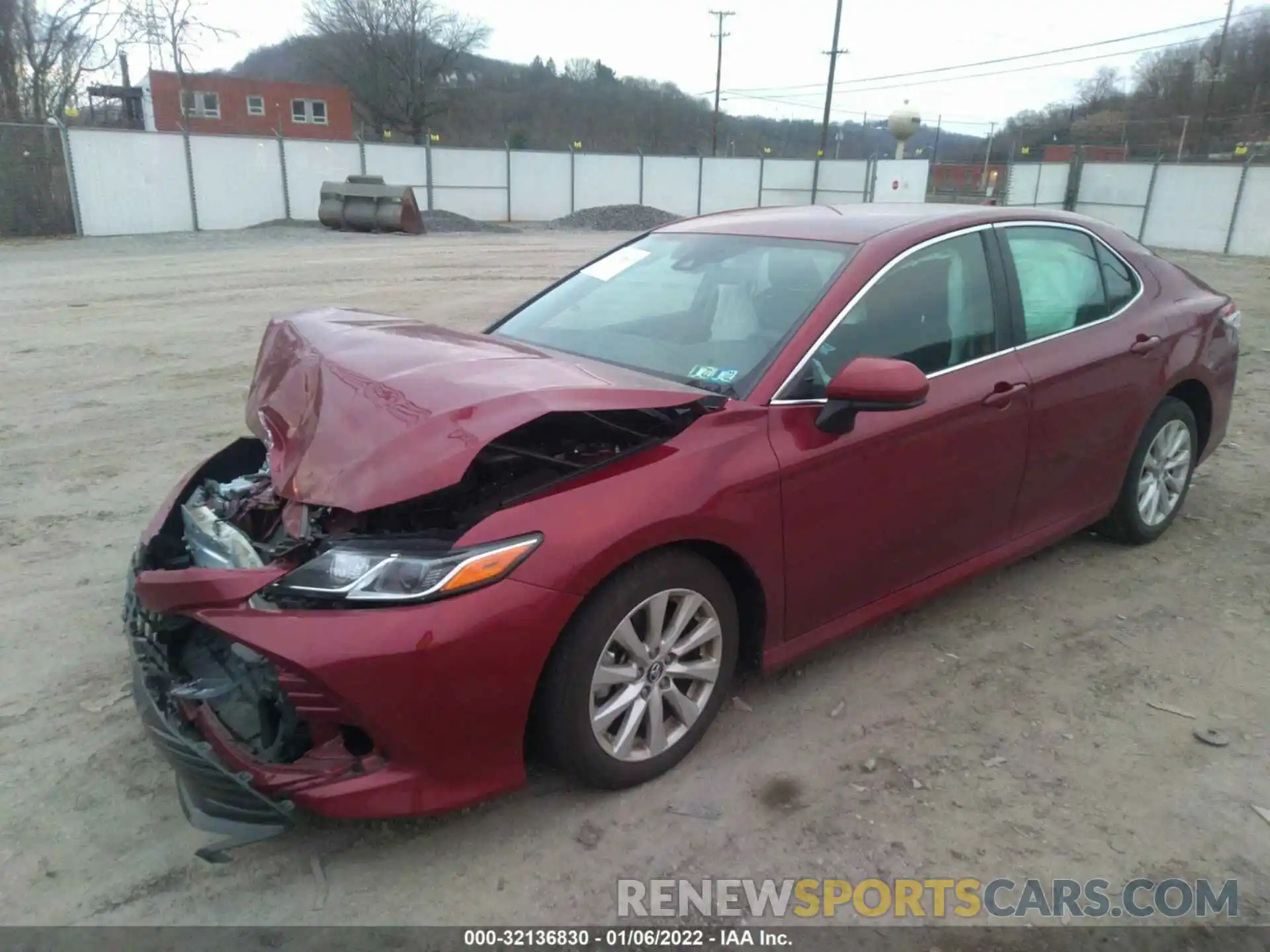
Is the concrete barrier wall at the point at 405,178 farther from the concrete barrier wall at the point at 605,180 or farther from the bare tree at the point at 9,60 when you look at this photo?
the bare tree at the point at 9,60

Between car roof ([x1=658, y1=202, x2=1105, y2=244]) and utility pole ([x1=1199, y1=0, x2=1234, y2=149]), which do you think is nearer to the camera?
car roof ([x1=658, y1=202, x2=1105, y2=244])

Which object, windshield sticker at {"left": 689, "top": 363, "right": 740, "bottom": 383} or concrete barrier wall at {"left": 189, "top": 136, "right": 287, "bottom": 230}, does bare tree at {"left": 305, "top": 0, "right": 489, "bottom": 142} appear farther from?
windshield sticker at {"left": 689, "top": 363, "right": 740, "bottom": 383}

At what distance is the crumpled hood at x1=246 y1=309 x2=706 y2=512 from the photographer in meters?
2.37

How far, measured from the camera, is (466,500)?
104 inches

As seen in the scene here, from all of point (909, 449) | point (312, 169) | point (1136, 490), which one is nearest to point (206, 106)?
point (312, 169)

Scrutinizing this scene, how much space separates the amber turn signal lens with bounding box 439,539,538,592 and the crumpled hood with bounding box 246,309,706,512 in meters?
0.22

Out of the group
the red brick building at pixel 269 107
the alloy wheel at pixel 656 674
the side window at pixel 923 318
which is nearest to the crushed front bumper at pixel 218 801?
the alloy wheel at pixel 656 674

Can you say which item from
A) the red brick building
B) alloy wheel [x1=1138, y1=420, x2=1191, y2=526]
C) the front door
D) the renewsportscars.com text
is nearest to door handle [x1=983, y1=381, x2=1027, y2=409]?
the front door

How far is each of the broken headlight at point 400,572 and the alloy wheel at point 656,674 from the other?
1.39 feet

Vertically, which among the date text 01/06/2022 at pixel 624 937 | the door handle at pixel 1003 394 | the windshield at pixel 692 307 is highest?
the windshield at pixel 692 307

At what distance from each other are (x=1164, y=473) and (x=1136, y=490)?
0.30 m

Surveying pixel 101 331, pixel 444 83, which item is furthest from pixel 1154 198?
pixel 444 83

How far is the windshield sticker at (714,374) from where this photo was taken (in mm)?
3045

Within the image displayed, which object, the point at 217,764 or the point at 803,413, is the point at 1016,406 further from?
the point at 217,764
